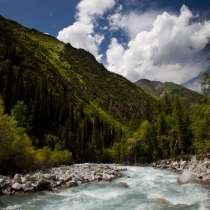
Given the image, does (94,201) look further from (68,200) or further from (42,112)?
(42,112)

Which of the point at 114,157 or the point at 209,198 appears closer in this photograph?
the point at 209,198

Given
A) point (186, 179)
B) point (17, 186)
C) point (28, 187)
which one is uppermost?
point (186, 179)

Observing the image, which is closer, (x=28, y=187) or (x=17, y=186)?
(x=17, y=186)

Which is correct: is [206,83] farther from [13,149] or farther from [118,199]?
[13,149]

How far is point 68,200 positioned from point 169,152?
2679 inches

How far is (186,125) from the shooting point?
87562 mm

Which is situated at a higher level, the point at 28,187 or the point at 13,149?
the point at 13,149

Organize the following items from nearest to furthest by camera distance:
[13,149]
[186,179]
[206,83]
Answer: [206,83], [186,179], [13,149]

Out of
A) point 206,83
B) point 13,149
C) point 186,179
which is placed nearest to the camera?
point 206,83

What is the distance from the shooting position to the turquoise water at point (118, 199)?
87.7ft

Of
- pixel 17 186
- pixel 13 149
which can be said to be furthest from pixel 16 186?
pixel 13 149

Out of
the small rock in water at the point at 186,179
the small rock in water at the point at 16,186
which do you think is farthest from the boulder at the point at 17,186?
the small rock in water at the point at 186,179

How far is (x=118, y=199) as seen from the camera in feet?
98.1

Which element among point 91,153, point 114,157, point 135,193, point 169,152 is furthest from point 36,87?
point 135,193
